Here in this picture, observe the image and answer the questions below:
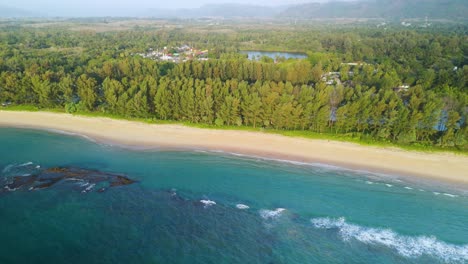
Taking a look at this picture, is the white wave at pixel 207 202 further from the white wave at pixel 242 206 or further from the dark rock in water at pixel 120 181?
the dark rock in water at pixel 120 181

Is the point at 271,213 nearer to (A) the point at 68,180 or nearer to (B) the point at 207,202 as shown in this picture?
(B) the point at 207,202

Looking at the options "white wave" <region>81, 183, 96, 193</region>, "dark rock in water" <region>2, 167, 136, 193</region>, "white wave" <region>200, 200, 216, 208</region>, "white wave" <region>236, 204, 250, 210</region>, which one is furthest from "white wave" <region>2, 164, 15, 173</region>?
"white wave" <region>236, 204, 250, 210</region>

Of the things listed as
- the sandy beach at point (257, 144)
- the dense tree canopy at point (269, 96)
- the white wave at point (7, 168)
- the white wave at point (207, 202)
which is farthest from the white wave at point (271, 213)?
the white wave at point (7, 168)

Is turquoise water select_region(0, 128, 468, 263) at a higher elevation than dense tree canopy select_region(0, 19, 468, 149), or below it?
below

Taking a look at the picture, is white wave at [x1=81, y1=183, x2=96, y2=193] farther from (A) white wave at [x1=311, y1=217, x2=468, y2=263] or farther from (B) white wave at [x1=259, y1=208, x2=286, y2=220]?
(A) white wave at [x1=311, y1=217, x2=468, y2=263]

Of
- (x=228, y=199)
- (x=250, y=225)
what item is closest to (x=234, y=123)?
(x=228, y=199)

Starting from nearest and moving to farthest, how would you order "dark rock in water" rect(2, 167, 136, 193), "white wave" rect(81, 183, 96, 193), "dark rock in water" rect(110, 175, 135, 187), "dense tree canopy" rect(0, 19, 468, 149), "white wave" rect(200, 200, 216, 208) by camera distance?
"white wave" rect(200, 200, 216, 208) < "white wave" rect(81, 183, 96, 193) < "dark rock in water" rect(2, 167, 136, 193) < "dark rock in water" rect(110, 175, 135, 187) < "dense tree canopy" rect(0, 19, 468, 149)
